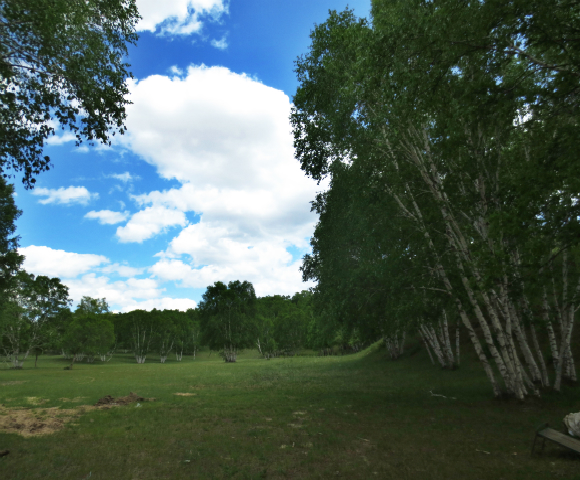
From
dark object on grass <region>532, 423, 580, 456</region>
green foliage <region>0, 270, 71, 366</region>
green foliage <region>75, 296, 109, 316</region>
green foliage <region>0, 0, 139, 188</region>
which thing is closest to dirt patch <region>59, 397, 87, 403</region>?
green foliage <region>0, 0, 139, 188</region>

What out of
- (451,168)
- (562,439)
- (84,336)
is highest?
(451,168)

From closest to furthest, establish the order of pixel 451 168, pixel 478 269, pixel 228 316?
pixel 478 269 → pixel 451 168 → pixel 228 316

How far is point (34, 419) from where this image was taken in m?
13.0

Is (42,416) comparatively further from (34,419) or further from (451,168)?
(451,168)

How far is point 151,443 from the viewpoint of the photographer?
31.6ft

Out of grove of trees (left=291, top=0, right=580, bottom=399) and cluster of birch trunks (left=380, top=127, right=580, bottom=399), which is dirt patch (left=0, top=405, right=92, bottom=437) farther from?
cluster of birch trunks (left=380, top=127, right=580, bottom=399)

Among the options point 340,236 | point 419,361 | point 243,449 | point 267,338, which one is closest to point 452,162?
point 340,236

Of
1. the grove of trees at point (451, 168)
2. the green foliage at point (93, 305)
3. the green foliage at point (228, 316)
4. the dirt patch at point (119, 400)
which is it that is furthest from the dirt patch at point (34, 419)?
the green foliage at point (93, 305)

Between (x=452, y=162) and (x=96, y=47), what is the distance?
14.2m

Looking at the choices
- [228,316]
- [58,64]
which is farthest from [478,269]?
[228,316]

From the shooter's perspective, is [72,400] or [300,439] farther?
[72,400]

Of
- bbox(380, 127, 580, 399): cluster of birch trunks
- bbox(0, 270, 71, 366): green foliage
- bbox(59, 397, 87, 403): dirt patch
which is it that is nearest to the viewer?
bbox(380, 127, 580, 399): cluster of birch trunks

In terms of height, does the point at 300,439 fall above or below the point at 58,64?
below

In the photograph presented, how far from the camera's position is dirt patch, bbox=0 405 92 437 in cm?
1128
